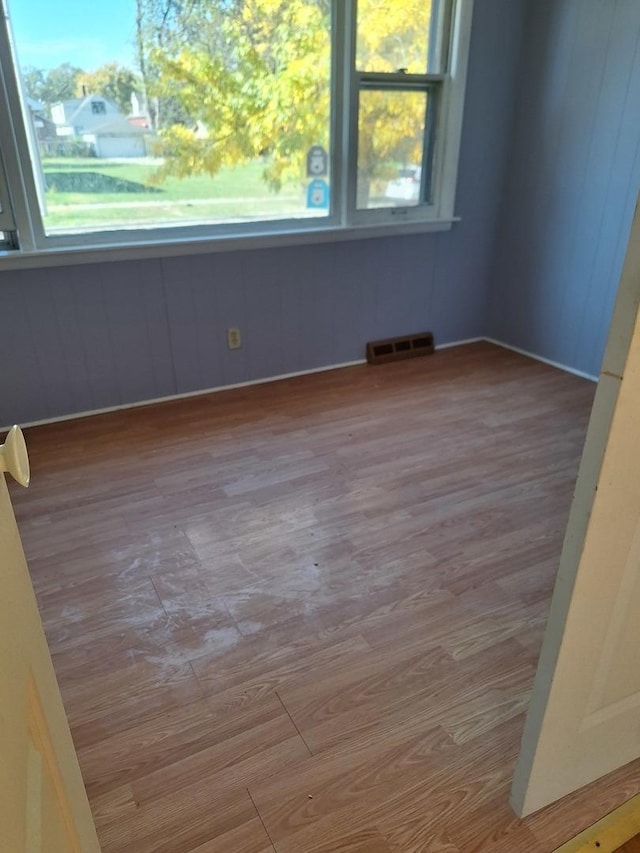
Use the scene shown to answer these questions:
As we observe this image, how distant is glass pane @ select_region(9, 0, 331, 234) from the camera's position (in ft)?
8.48

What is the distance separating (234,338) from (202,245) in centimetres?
51

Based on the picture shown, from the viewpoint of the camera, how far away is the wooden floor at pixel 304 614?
133cm

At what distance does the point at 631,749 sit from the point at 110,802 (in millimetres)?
1156

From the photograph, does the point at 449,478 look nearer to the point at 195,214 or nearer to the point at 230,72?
the point at 195,214

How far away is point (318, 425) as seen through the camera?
3.02 meters

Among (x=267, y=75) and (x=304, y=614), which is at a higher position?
(x=267, y=75)

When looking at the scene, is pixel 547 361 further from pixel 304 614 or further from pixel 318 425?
pixel 304 614

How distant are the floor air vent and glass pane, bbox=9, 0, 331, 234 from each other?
38.9 inches

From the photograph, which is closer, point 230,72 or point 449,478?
point 449,478

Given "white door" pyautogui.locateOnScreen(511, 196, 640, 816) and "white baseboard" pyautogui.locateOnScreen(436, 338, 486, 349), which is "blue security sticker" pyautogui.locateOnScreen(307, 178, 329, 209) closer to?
"white baseboard" pyautogui.locateOnScreen(436, 338, 486, 349)

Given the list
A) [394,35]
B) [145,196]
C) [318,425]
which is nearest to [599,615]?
[318,425]

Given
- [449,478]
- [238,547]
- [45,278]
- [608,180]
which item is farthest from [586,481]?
[608,180]

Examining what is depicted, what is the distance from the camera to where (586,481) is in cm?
95

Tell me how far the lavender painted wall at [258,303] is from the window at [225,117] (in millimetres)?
162
